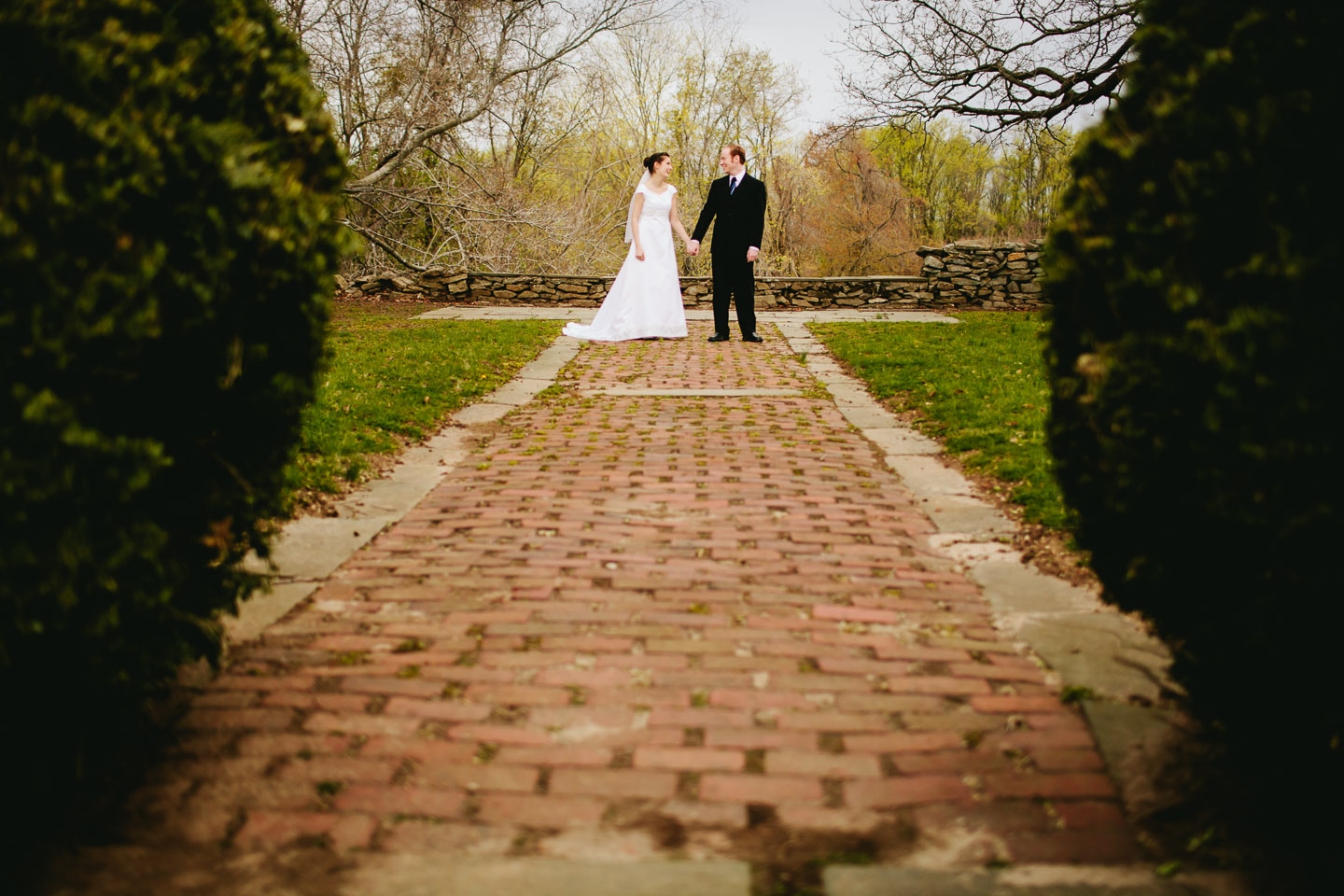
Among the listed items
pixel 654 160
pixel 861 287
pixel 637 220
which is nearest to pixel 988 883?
pixel 654 160

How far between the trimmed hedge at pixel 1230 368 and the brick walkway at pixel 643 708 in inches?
19.3

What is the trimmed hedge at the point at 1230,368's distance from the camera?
79.7 inches

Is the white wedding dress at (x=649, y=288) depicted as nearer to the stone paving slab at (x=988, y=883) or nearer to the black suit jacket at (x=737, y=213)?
the black suit jacket at (x=737, y=213)

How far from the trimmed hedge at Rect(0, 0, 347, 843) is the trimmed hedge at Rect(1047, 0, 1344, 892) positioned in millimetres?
2231

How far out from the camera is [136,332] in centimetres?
223

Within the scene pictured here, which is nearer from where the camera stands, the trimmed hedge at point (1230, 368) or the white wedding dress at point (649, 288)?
the trimmed hedge at point (1230, 368)

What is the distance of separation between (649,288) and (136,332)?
34.6 feet

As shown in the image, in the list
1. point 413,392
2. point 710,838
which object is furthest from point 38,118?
point 413,392

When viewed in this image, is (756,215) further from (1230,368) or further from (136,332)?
(136,332)

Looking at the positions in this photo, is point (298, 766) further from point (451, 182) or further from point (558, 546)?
point (451, 182)

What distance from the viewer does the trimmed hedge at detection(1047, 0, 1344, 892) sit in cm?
202

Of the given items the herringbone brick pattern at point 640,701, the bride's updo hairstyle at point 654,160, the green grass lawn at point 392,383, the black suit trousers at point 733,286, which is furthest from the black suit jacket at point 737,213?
the herringbone brick pattern at point 640,701

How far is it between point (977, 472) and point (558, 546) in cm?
282

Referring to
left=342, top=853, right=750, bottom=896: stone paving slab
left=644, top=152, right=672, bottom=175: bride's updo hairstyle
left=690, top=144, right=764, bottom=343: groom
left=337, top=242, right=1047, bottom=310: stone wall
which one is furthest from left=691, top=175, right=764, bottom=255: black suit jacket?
left=342, top=853, right=750, bottom=896: stone paving slab
